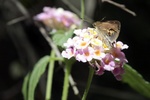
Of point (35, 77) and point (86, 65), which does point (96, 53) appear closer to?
point (35, 77)

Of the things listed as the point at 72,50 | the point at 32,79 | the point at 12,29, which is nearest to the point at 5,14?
the point at 12,29

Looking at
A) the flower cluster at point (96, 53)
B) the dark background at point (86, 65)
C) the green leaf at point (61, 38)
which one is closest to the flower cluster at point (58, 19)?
the green leaf at point (61, 38)

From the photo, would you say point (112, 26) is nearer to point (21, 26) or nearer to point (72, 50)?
point (72, 50)

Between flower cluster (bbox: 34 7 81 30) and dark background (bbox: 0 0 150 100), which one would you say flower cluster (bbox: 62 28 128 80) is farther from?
dark background (bbox: 0 0 150 100)

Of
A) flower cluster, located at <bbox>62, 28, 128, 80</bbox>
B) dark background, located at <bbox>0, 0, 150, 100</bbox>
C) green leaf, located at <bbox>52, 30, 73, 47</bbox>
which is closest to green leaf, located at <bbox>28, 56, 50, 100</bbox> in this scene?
green leaf, located at <bbox>52, 30, 73, 47</bbox>

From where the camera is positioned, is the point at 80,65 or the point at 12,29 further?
the point at 80,65

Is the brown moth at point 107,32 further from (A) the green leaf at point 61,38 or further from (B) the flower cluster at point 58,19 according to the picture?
(B) the flower cluster at point 58,19

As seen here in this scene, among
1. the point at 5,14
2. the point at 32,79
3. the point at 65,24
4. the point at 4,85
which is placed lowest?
the point at 32,79

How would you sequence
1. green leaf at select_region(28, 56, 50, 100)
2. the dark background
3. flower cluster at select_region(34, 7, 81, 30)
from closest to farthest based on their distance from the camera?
green leaf at select_region(28, 56, 50, 100) → flower cluster at select_region(34, 7, 81, 30) → the dark background

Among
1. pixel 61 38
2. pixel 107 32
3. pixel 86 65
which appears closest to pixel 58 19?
pixel 61 38
